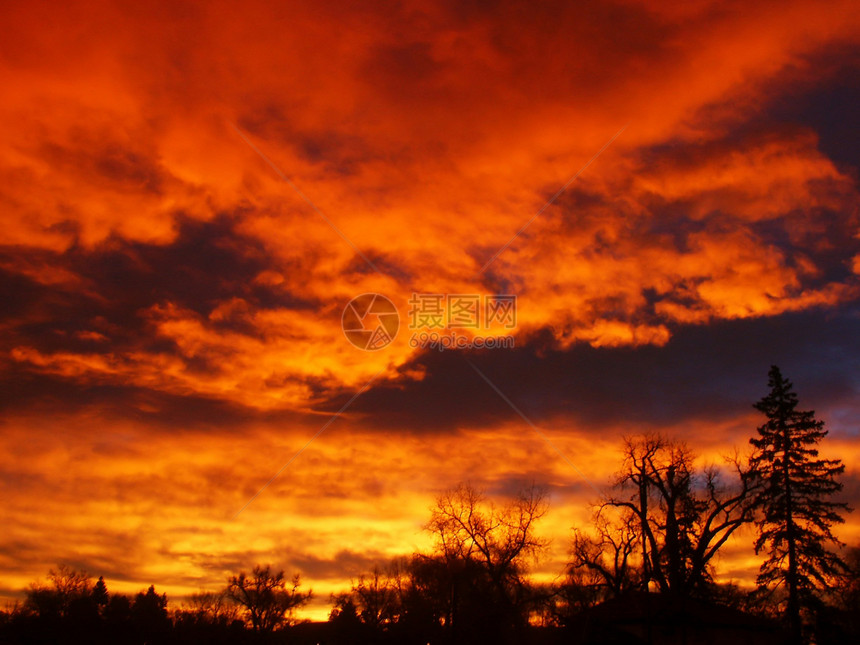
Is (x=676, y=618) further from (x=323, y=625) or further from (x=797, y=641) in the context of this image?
(x=323, y=625)

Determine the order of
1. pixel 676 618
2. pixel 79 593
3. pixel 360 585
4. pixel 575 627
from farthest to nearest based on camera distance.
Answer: pixel 360 585 < pixel 79 593 < pixel 575 627 < pixel 676 618

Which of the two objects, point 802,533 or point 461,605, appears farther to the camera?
point 461,605

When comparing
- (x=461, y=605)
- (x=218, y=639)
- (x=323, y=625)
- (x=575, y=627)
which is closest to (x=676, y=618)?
(x=575, y=627)

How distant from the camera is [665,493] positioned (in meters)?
39.4

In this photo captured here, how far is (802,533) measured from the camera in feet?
129

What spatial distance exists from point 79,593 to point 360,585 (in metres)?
33.4

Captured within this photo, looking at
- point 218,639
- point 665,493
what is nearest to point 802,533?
point 665,493

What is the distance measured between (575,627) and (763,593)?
13071 mm

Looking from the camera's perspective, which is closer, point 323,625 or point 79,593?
point 79,593

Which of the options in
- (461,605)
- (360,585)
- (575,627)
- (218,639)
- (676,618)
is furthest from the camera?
(360,585)

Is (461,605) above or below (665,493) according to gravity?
below

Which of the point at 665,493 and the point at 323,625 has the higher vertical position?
the point at 665,493

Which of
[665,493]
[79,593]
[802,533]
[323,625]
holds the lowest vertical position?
[323,625]

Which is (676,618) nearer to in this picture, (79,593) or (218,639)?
(218,639)
